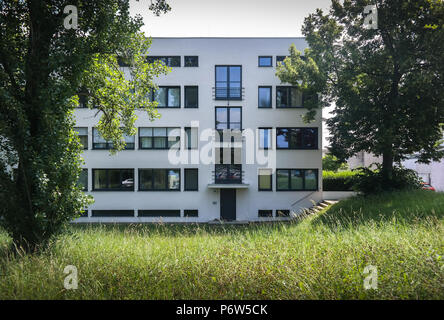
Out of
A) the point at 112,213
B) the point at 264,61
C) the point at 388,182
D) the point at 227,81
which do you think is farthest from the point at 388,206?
the point at 112,213

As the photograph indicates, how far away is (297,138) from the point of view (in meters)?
18.0

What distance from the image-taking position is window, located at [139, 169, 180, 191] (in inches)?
698

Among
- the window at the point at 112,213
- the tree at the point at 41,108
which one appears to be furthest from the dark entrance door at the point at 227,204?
the tree at the point at 41,108

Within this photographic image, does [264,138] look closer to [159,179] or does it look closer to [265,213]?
[265,213]

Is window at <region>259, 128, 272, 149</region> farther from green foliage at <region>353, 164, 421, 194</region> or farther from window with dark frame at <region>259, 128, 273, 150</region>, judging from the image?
green foliage at <region>353, 164, 421, 194</region>

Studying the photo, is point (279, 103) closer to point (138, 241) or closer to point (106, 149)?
point (106, 149)

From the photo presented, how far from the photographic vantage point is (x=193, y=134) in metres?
17.8

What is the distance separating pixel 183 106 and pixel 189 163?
4059 millimetres

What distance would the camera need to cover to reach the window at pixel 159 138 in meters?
17.8

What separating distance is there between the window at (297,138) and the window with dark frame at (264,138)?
0.59 m

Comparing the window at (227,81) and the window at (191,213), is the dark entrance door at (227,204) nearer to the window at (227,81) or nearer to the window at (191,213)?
the window at (191,213)

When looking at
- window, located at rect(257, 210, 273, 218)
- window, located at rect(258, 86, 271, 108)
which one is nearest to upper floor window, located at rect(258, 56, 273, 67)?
window, located at rect(258, 86, 271, 108)

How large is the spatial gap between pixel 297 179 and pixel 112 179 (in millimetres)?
12968
